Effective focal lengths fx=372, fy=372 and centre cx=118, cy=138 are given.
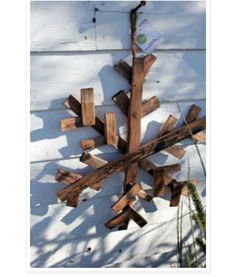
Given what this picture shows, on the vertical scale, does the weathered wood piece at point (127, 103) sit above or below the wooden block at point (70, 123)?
above

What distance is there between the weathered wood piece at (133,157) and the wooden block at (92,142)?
8cm

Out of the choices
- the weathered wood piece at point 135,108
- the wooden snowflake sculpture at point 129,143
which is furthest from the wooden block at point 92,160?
the weathered wood piece at point 135,108

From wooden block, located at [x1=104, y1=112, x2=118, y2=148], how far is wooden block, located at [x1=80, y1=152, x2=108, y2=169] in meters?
0.07

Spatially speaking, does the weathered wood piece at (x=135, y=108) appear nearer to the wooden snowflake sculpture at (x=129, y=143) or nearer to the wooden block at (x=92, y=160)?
the wooden snowflake sculpture at (x=129, y=143)

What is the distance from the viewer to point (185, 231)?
1506 mm

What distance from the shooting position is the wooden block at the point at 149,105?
51.3 inches

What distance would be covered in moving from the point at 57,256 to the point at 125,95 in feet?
2.11

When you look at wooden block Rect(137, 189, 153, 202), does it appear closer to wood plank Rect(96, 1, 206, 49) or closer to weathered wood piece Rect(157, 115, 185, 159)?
weathered wood piece Rect(157, 115, 185, 159)

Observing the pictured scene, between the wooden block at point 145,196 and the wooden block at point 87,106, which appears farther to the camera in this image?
the wooden block at point 145,196

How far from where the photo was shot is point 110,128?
1.26 metres
